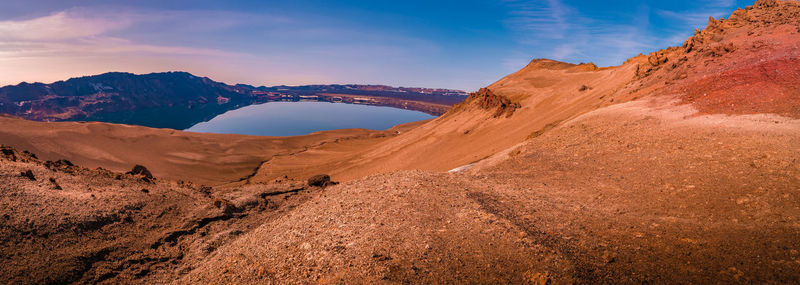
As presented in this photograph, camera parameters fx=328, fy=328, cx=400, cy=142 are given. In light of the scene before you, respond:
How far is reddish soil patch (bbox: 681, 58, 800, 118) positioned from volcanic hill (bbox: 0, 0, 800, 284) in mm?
69

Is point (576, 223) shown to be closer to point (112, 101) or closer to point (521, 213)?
point (521, 213)

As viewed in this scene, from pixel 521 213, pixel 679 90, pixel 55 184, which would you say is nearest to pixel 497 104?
pixel 679 90

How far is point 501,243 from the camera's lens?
4.55m

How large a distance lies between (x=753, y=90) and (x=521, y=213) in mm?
10760

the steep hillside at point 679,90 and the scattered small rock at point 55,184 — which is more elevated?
the steep hillside at point 679,90

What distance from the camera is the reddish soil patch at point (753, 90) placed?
963cm

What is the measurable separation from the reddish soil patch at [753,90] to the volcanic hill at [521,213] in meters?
0.07

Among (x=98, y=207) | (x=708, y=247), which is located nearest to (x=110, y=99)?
(x=98, y=207)

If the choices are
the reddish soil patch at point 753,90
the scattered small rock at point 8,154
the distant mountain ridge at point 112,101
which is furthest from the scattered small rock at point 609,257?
the distant mountain ridge at point 112,101

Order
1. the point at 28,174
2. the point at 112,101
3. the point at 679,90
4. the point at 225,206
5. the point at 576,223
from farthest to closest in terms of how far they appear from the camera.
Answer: the point at 112,101 → the point at 679,90 → the point at 225,206 → the point at 28,174 → the point at 576,223

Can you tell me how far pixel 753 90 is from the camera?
10.6 metres

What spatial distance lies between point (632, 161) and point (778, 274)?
217 inches

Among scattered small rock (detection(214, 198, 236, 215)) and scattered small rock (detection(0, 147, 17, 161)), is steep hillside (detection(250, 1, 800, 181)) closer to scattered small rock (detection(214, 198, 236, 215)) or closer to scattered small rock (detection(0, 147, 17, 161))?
scattered small rock (detection(214, 198, 236, 215))

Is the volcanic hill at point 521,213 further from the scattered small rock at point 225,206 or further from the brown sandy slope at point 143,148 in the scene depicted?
the brown sandy slope at point 143,148
